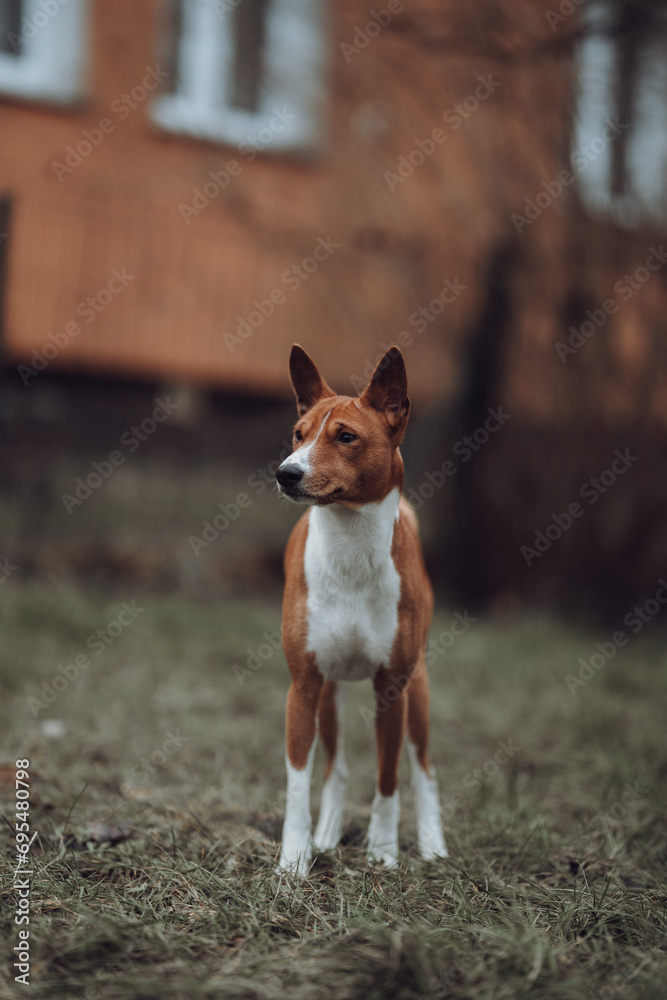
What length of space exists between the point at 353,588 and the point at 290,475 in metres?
0.48

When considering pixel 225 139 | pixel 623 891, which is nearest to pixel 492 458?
pixel 225 139

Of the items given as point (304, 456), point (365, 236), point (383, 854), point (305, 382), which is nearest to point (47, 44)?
point (365, 236)

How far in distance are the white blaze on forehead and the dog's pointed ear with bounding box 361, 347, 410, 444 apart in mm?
165

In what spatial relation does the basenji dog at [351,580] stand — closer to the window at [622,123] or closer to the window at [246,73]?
the window at [622,123]

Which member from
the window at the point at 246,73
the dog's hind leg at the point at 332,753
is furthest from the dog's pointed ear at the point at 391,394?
the window at the point at 246,73

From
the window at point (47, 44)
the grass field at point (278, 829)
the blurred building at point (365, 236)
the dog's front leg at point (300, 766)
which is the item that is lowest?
the grass field at point (278, 829)

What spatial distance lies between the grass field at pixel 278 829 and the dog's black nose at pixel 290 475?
1.18 meters

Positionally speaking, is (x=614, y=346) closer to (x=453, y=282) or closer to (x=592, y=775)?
(x=453, y=282)

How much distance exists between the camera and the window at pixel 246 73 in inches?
299

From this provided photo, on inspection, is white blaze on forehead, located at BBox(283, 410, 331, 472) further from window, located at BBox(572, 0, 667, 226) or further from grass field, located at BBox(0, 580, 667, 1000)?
window, located at BBox(572, 0, 667, 226)

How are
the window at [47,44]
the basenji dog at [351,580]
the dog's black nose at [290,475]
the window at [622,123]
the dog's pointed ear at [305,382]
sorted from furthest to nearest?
the window at [47,44] → the window at [622,123] → the dog's pointed ear at [305,382] → the basenji dog at [351,580] → the dog's black nose at [290,475]

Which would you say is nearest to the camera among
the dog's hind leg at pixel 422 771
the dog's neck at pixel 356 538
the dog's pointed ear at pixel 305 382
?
the dog's neck at pixel 356 538

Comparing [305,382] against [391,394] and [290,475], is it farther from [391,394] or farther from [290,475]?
[290,475]

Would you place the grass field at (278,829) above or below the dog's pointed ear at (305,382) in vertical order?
below
